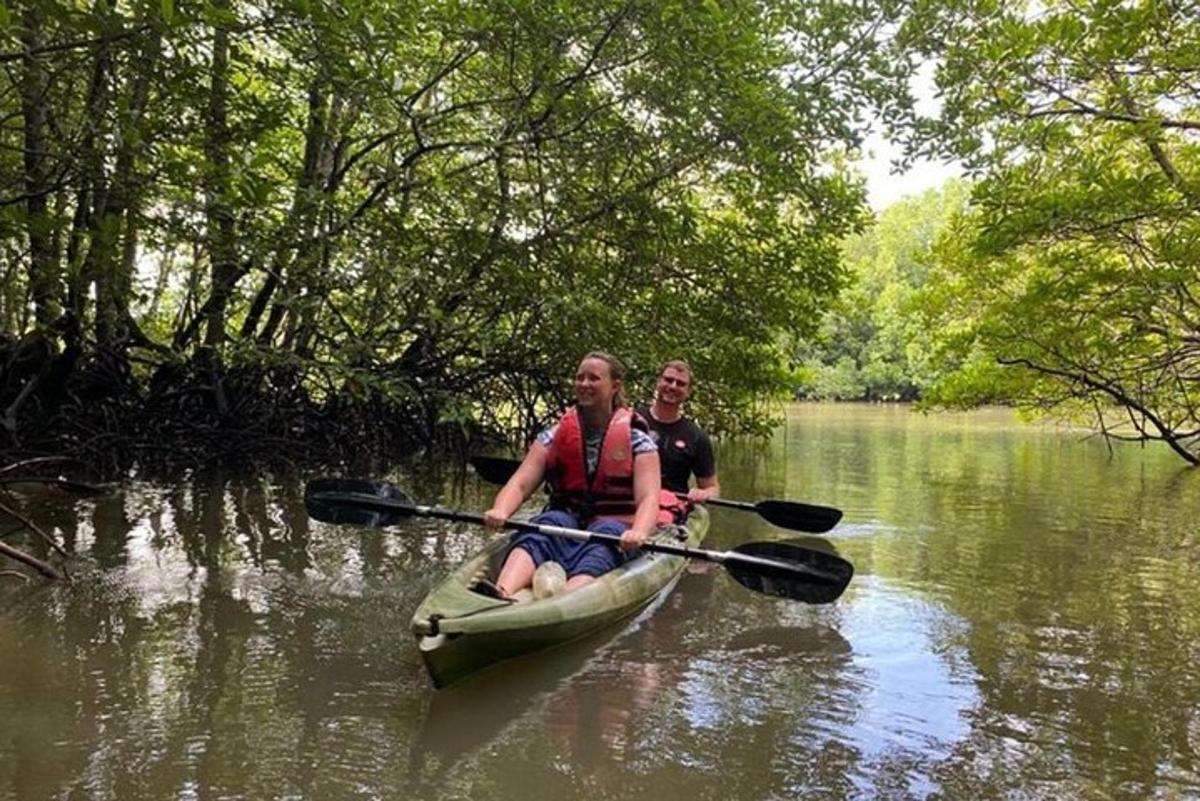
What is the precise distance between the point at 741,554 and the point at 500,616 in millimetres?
1386

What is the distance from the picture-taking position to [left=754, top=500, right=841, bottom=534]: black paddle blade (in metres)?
5.79

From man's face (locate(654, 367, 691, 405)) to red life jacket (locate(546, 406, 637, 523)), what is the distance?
4.21 feet

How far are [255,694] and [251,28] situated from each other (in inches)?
121

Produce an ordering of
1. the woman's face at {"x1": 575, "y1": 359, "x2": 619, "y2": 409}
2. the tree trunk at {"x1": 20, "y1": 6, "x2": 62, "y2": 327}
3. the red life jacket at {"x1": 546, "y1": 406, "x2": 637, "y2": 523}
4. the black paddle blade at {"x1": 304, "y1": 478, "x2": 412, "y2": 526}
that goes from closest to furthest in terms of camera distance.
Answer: the woman's face at {"x1": 575, "y1": 359, "x2": 619, "y2": 409} → the red life jacket at {"x1": 546, "y1": 406, "x2": 637, "y2": 523} → the black paddle blade at {"x1": 304, "y1": 478, "x2": 412, "y2": 526} → the tree trunk at {"x1": 20, "y1": 6, "x2": 62, "y2": 327}

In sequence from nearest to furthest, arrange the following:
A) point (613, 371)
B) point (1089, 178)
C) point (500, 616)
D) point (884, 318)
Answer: point (500, 616) → point (613, 371) → point (1089, 178) → point (884, 318)

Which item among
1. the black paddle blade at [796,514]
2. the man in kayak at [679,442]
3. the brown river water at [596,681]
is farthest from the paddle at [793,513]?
the brown river water at [596,681]

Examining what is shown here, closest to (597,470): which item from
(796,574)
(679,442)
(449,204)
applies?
(796,574)

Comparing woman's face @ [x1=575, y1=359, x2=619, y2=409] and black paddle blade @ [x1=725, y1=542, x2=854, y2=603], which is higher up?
woman's face @ [x1=575, y1=359, x2=619, y2=409]

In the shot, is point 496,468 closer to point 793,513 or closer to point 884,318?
point 793,513

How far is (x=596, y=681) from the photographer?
330 centimetres

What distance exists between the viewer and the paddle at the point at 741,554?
12.8 feet

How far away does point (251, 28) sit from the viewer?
4488 mm

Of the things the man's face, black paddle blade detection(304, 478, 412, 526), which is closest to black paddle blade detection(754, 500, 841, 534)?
Answer: the man's face

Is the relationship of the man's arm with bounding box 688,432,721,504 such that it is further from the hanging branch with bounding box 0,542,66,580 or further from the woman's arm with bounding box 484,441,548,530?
the hanging branch with bounding box 0,542,66,580
